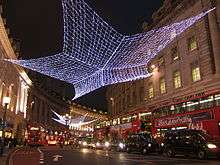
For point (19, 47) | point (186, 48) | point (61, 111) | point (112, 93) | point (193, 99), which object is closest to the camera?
point (193, 99)

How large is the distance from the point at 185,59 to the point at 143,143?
1115cm

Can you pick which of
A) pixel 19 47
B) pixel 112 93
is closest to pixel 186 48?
pixel 112 93

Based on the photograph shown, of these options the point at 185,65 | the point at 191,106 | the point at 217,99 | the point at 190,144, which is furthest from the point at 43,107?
the point at 217,99

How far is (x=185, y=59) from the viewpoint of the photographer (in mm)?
34062

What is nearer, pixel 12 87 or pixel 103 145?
pixel 103 145

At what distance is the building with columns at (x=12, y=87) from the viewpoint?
43041 millimetres

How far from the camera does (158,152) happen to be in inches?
1143

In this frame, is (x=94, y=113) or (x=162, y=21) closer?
(x=162, y=21)

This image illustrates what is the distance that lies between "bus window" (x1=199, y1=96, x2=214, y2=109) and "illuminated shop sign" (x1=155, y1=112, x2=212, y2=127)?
48 centimetres

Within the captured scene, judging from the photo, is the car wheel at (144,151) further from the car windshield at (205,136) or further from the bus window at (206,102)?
the bus window at (206,102)

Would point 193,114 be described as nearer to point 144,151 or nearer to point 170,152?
point 170,152

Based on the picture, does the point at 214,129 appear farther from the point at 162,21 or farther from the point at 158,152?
the point at 162,21

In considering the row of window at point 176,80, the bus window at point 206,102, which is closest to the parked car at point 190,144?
the bus window at point 206,102

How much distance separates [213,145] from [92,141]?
30497 mm
